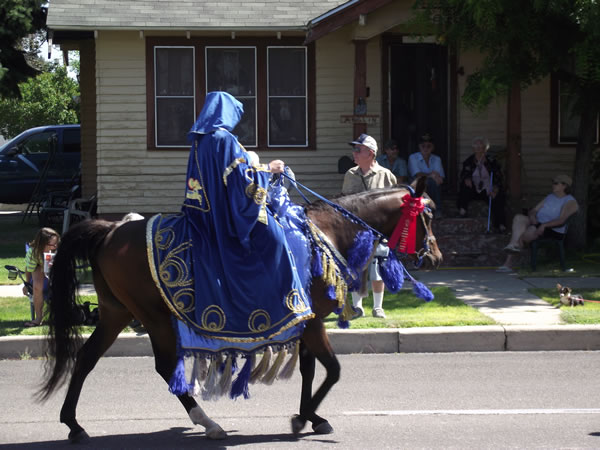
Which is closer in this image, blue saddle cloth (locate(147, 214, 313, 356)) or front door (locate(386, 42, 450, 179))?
blue saddle cloth (locate(147, 214, 313, 356))

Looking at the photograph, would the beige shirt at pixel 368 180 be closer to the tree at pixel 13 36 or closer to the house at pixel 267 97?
the house at pixel 267 97

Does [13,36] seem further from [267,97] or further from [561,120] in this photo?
[561,120]

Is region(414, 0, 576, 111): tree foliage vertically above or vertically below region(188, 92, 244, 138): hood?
above

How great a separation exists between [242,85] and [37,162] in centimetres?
835

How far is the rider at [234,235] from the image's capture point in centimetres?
556

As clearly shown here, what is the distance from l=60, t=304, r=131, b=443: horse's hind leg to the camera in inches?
225

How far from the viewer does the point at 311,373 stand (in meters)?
6.02

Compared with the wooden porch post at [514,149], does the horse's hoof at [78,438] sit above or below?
below

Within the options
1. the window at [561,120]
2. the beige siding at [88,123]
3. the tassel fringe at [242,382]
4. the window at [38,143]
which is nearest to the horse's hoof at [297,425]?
the tassel fringe at [242,382]

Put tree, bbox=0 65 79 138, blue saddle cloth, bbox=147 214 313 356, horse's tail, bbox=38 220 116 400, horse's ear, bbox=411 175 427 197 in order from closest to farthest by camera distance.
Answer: blue saddle cloth, bbox=147 214 313 356 → horse's tail, bbox=38 220 116 400 → horse's ear, bbox=411 175 427 197 → tree, bbox=0 65 79 138

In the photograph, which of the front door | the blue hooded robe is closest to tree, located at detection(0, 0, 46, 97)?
the front door

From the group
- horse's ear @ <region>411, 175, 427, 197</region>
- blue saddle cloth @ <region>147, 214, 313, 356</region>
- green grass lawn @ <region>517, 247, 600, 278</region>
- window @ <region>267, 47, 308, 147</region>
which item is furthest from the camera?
window @ <region>267, 47, 308, 147</region>

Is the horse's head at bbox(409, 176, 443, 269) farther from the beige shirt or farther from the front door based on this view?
the front door

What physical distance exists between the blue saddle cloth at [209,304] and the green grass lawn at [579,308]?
453cm
